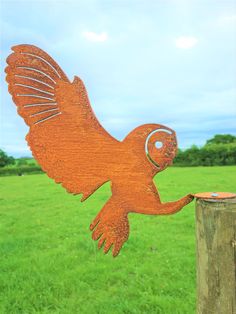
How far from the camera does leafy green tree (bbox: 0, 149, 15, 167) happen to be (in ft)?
67.3

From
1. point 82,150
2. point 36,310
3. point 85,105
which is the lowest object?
point 36,310

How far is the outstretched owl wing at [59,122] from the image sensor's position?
4.57ft

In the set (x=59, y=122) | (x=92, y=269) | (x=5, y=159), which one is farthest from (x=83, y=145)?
(x=5, y=159)

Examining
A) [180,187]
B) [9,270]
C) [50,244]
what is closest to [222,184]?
[180,187]

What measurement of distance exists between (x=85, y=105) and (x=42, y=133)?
0.22 m

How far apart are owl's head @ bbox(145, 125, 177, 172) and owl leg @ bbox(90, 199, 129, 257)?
249 millimetres

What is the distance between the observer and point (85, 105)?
1398mm

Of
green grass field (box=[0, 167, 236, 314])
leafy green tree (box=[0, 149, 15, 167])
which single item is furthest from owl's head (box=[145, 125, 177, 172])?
leafy green tree (box=[0, 149, 15, 167])

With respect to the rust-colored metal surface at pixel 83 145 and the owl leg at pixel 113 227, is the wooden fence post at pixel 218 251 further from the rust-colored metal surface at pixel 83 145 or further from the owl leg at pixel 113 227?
the owl leg at pixel 113 227

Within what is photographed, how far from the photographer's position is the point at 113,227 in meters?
1.40

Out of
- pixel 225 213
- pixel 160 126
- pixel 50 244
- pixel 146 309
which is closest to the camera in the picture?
pixel 225 213

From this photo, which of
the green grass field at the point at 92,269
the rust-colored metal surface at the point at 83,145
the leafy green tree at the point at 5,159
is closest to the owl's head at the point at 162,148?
the rust-colored metal surface at the point at 83,145

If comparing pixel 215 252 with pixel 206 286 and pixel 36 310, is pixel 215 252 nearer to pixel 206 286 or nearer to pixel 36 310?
pixel 206 286

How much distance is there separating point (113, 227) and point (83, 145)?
37 cm
